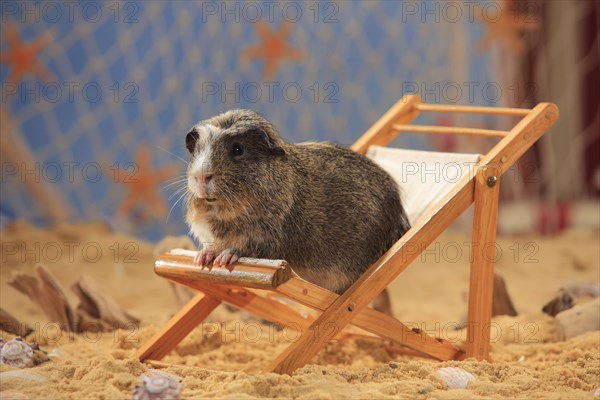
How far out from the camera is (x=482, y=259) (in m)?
3.08

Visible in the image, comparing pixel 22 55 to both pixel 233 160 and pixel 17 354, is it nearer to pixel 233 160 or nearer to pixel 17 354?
pixel 17 354

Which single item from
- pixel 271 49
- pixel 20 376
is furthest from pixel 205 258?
pixel 271 49

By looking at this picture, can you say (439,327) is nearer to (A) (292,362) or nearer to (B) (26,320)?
(A) (292,362)

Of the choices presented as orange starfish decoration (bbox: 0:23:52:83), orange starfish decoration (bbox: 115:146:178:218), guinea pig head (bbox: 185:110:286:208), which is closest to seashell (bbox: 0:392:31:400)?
guinea pig head (bbox: 185:110:286:208)

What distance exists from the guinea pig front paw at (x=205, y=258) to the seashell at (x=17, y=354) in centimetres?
80

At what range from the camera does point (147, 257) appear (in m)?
5.80

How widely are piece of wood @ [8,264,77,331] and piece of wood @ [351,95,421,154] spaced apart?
1.67 m

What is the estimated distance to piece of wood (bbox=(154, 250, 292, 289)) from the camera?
2676mm

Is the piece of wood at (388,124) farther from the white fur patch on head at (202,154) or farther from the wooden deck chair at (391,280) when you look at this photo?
the white fur patch on head at (202,154)

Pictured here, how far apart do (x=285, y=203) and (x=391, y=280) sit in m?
0.51

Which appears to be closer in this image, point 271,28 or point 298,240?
point 298,240

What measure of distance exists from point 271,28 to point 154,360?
3408 millimetres

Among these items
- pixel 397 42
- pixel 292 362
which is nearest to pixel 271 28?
pixel 397 42

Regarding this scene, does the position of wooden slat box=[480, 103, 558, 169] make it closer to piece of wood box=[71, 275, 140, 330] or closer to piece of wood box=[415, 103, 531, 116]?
piece of wood box=[415, 103, 531, 116]
